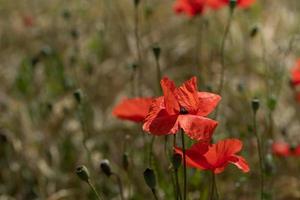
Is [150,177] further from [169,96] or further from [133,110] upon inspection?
[133,110]

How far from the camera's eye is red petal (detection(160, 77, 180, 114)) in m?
1.92

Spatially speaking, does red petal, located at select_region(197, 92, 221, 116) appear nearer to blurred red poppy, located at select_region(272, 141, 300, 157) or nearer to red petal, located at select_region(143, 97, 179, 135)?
red petal, located at select_region(143, 97, 179, 135)

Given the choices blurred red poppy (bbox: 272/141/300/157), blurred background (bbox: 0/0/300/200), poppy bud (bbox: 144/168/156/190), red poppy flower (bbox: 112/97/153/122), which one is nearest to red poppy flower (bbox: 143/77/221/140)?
poppy bud (bbox: 144/168/156/190)

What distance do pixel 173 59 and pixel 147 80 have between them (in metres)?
0.41

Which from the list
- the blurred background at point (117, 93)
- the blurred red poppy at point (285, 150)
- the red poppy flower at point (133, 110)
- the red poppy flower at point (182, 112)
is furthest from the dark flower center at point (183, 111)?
the blurred red poppy at point (285, 150)

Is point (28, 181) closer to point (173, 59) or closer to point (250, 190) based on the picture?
point (250, 190)

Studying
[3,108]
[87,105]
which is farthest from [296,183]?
[3,108]

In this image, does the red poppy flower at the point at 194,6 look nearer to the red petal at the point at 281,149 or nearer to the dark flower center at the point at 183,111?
the red petal at the point at 281,149

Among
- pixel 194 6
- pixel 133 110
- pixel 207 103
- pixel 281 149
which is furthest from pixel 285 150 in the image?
pixel 207 103

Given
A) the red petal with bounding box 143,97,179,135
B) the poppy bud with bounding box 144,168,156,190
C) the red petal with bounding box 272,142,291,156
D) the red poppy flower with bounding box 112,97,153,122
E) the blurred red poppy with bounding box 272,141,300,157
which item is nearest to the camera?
the red petal with bounding box 143,97,179,135

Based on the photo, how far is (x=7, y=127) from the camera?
11.6ft

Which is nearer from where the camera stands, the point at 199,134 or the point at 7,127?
the point at 199,134

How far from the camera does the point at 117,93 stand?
163 inches

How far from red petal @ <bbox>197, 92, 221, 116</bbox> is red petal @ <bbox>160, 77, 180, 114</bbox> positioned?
84 millimetres
